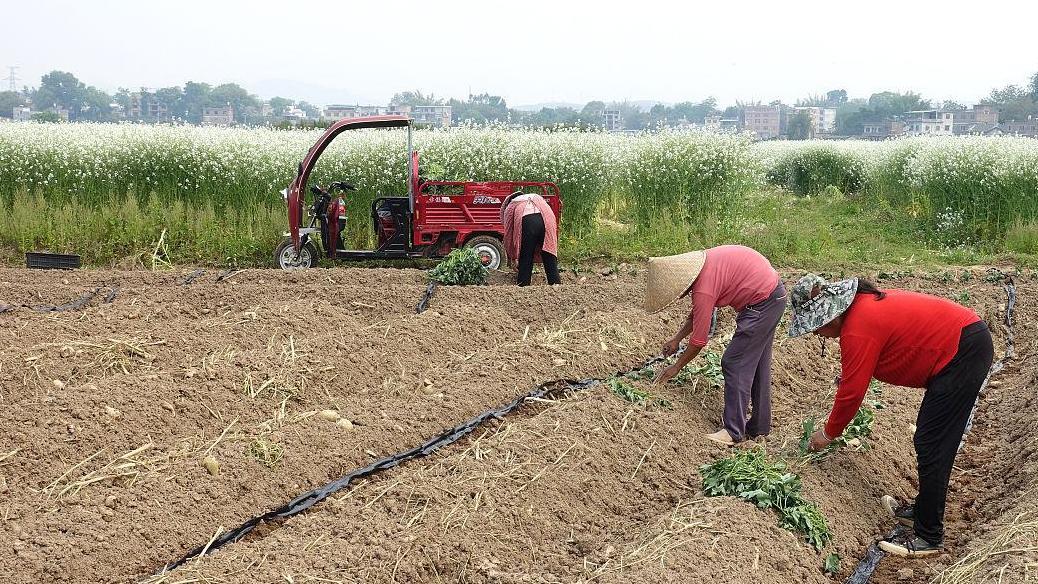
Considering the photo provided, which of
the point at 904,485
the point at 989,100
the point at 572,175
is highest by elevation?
the point at 989,100

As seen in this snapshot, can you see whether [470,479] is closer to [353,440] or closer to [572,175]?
[353,440]

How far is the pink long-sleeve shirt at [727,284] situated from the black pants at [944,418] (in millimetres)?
1182

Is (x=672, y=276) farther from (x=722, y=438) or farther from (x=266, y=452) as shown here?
(x=266, y=452)

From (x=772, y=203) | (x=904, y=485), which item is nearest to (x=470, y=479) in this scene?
(x=904, y=485)

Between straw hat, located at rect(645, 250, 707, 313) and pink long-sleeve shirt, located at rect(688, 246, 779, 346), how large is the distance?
0.07 meters

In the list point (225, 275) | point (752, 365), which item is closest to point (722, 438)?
point (752, 365)

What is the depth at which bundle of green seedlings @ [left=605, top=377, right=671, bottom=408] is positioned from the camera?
6.00 meters

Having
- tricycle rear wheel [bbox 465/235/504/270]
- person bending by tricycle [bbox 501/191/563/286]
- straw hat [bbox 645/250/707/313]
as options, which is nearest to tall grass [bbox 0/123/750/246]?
tricycle rear wheel [bbox 465/235/504/270]

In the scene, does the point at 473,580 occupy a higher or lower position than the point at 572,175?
lower

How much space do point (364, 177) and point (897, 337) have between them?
33.1 ft

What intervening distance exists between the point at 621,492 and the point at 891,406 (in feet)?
8.44

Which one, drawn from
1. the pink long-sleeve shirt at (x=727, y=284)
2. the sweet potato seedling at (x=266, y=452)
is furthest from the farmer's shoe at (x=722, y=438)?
the sweet potato seedling at (x=266, y=452)

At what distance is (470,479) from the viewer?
16.1ft

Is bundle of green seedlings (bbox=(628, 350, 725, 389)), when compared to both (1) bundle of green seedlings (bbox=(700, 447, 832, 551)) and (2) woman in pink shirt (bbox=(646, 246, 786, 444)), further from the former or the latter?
(1) bundle of green seedlings (bbox=(700, 447, 832, 551))
